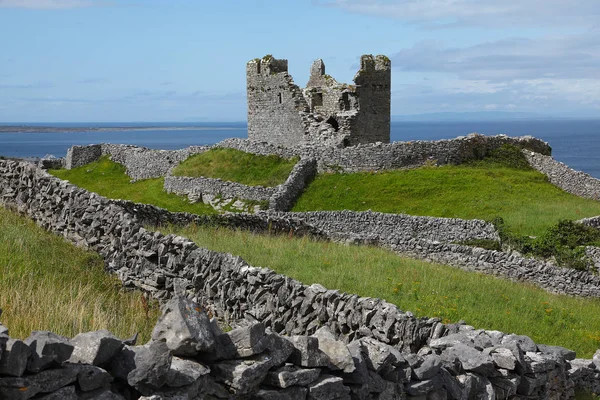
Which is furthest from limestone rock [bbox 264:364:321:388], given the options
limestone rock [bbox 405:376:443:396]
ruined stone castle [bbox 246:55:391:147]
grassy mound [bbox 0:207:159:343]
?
ruined stone castle [bbox 246:55:391:147]

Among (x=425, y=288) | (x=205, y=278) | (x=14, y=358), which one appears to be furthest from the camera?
(x=425, y=288)

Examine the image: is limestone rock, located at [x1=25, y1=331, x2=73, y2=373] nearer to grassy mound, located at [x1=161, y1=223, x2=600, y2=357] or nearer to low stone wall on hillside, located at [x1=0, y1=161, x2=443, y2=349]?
low stone wall on hillside, located at [x1=0, y1=161, x2=443, y2=349]

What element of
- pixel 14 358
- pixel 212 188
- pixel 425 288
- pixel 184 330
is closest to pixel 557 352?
pixel 425 288

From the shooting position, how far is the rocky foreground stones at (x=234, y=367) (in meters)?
5.68

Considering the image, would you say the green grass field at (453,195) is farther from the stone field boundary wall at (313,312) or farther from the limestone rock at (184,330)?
the limestone rock at (184,330)

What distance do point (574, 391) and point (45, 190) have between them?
12501mm

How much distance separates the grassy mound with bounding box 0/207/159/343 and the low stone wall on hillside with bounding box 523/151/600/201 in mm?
32653

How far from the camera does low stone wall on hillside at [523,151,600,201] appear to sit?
4066cm

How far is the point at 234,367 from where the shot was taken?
21.9 feet

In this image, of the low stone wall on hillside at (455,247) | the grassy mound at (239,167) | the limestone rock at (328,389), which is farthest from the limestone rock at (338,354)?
the grassy mound at (239,167)

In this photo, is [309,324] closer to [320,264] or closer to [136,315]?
[136,315]

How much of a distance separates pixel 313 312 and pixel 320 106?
38.9m

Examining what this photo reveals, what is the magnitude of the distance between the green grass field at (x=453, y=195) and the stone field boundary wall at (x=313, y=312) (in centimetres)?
2149

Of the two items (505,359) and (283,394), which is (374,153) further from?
(283,394)
